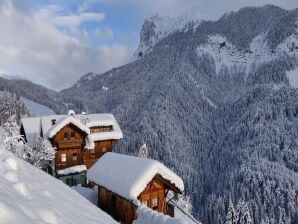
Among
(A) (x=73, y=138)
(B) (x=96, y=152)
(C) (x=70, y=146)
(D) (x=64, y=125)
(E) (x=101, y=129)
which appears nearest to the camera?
(D) (x=64, y=125)

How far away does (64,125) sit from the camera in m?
46.4

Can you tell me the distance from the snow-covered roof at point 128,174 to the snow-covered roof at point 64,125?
49.3 ft

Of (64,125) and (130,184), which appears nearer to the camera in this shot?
(130,184)

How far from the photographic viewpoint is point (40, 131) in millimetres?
49562

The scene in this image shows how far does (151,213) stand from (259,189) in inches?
6655

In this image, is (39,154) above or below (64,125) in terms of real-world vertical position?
below

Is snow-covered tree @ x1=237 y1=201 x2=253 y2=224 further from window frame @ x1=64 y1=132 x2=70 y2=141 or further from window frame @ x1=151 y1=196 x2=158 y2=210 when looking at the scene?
window frame @ x1=151 y1=196 x2=158 y2=210

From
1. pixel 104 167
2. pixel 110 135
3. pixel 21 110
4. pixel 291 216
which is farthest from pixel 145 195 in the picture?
pixel 291 216

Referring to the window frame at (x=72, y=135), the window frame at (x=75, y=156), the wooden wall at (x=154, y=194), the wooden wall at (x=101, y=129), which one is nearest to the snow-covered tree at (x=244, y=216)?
the wooden wall at (x=101, y=129)

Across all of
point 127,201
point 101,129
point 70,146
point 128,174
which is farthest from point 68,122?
point 127,201

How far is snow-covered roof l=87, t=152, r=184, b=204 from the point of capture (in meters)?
25.3

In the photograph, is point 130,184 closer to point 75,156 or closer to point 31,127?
point 75,156

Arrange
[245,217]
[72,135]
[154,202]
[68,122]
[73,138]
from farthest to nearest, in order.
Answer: [245,217], [73,138], [72,135], [68,122], [154,202]

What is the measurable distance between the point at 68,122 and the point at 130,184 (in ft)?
74.7
